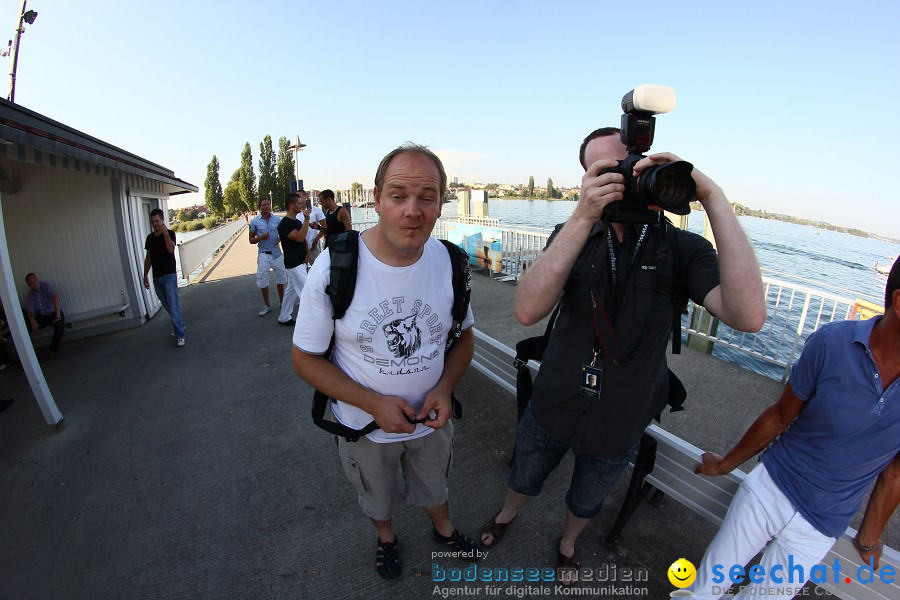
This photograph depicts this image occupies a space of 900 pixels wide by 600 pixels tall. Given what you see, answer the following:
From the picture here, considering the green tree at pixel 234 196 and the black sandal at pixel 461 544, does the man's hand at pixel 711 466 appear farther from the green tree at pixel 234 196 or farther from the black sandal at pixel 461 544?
the green tree at pixel 234 196

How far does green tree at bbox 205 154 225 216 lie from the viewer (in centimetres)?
4256

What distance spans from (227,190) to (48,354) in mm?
43080

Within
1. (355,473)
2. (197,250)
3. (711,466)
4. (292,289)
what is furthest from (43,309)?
(711,466)

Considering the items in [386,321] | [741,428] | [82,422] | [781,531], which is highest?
[386,321]

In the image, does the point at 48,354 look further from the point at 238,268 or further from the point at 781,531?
the point at 781,531

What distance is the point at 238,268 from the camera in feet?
34.4

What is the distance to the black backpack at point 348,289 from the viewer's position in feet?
4.66

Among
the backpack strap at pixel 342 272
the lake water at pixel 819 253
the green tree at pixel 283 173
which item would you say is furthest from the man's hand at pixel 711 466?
the green tree at pixel 283 173

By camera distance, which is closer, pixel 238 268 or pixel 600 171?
pixel 600 171

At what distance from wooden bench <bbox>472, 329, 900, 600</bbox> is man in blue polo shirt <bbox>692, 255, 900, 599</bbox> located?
9 centimetres

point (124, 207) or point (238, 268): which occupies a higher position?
point (124, 207)

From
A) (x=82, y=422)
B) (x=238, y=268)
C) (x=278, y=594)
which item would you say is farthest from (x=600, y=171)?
(x=238, y=268)

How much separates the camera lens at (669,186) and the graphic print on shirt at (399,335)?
0.89 meters

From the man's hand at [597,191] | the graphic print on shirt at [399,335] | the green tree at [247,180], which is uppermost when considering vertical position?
the green tree at [247,180]
